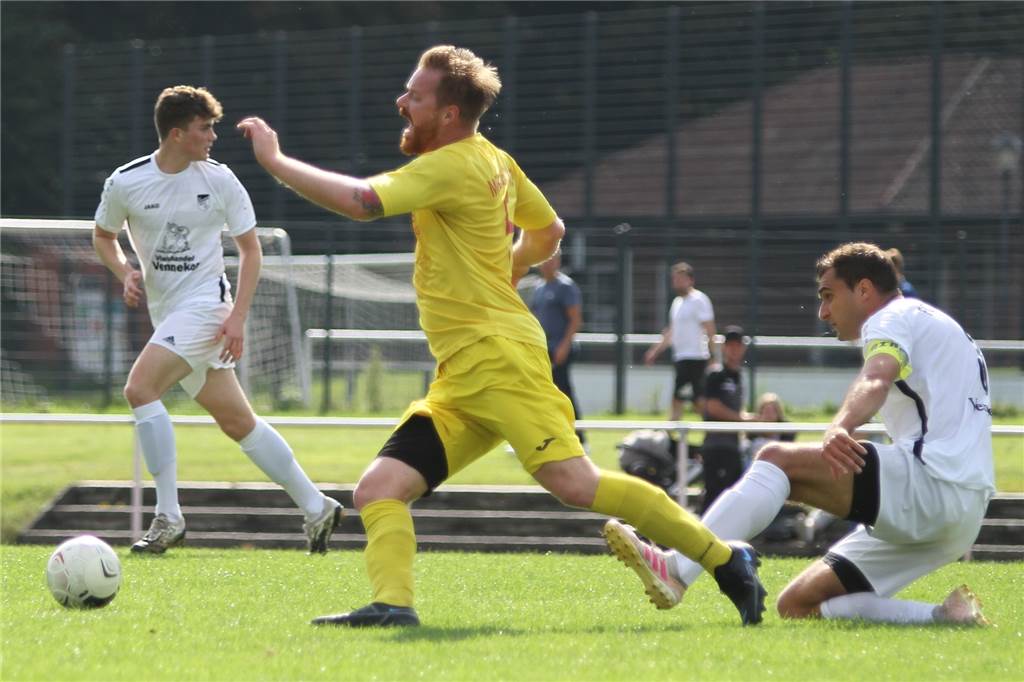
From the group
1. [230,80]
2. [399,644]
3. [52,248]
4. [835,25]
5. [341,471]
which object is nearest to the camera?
[399,644]

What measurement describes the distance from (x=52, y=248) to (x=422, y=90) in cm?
1512

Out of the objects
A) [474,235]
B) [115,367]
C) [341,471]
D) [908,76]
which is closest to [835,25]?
[908,76]

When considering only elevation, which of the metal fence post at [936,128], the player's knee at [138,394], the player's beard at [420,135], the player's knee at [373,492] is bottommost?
the player's knee at [373,492]

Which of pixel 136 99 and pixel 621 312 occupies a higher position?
pixel 136 99

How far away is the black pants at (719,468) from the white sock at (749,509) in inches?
255

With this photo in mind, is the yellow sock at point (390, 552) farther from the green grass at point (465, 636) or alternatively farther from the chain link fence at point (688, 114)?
the chain link fence at point (688, 114)

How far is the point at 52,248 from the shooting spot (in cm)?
1981

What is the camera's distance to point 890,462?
229 inches

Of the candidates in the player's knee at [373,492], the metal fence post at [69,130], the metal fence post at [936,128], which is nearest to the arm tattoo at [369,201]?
the player's knee at [373,492]

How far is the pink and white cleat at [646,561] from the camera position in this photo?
561 centimetres

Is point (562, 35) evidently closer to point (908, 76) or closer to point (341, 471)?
point (908, 76)

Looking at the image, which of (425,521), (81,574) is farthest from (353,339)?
(81,574)

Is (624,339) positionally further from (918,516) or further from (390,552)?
(390,552)

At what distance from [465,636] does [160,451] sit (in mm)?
3478
